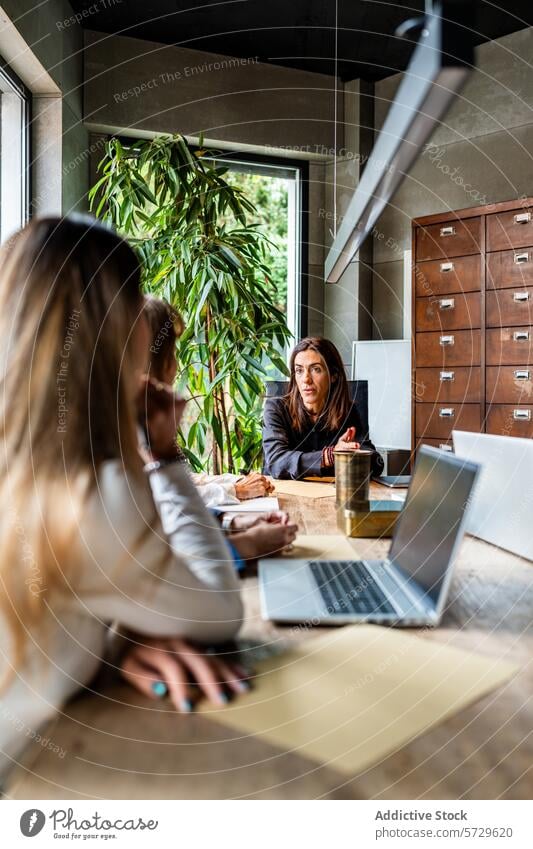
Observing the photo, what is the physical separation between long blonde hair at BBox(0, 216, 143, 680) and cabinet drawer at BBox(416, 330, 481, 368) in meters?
2.78

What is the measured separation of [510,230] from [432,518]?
259 cm

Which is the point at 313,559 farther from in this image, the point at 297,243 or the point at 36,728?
the point at 297,243

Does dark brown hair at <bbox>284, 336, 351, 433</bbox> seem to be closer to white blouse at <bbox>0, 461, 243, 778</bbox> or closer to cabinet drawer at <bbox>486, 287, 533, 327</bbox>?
cabinet drawer at <bbox>486, 287, 533, 327</bbox>

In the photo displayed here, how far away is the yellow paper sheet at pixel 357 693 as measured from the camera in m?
0.60

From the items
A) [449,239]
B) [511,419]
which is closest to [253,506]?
[511,419]

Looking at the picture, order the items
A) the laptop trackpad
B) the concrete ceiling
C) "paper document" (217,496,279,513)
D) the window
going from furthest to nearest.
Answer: the concrete ceiling → the window → "paper document" (217,496,279,513) → the laptop trackpad

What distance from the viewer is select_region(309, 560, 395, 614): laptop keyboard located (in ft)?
2.76

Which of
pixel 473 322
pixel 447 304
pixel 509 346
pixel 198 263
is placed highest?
pixel 198 263

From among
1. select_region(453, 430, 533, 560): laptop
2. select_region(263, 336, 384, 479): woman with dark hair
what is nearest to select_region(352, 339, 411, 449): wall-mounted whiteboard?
select_region(263, 336, 384, 479): woman with dark hair

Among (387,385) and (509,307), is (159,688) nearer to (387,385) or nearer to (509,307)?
(509,307)

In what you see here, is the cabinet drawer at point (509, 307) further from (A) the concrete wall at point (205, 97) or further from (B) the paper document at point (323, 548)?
(B) the paper document at point (323, 548)

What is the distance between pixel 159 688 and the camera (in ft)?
2.14
